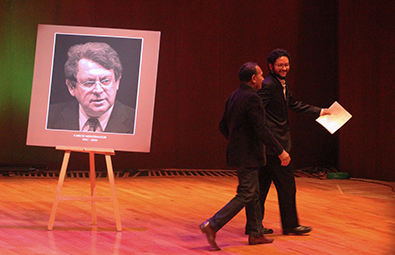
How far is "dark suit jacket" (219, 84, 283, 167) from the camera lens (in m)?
3.34

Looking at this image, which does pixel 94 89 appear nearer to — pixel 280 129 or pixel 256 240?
pixel 280 129

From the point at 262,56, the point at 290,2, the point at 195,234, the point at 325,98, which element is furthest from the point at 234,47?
the point at 195,234

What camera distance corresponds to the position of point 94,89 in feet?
13.3

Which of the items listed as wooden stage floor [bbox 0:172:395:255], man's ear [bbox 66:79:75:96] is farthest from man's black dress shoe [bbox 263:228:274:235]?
man's ear [bbox 66:79:75:96]

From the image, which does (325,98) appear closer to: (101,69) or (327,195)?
(327,195)

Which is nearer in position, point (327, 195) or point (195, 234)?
point (195, 234)

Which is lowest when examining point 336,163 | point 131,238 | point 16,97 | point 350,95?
point 131,238

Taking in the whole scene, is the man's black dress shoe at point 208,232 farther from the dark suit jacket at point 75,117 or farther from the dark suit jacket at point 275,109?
the dark suit jacket at point 75,117

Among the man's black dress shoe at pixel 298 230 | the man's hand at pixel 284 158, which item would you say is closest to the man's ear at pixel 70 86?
the man's hand at pixel 284 158

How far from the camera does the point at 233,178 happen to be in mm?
7070

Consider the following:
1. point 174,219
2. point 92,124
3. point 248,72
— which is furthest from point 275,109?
point 92,124

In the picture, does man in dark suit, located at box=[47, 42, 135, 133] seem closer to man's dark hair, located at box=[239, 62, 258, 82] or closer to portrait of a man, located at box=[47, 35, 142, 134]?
portrait of a man, located at box=[47, 35, 142, 134]

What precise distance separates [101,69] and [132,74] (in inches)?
9.6

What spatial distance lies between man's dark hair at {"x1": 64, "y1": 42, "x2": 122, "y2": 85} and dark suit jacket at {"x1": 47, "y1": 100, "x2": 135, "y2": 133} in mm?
230
